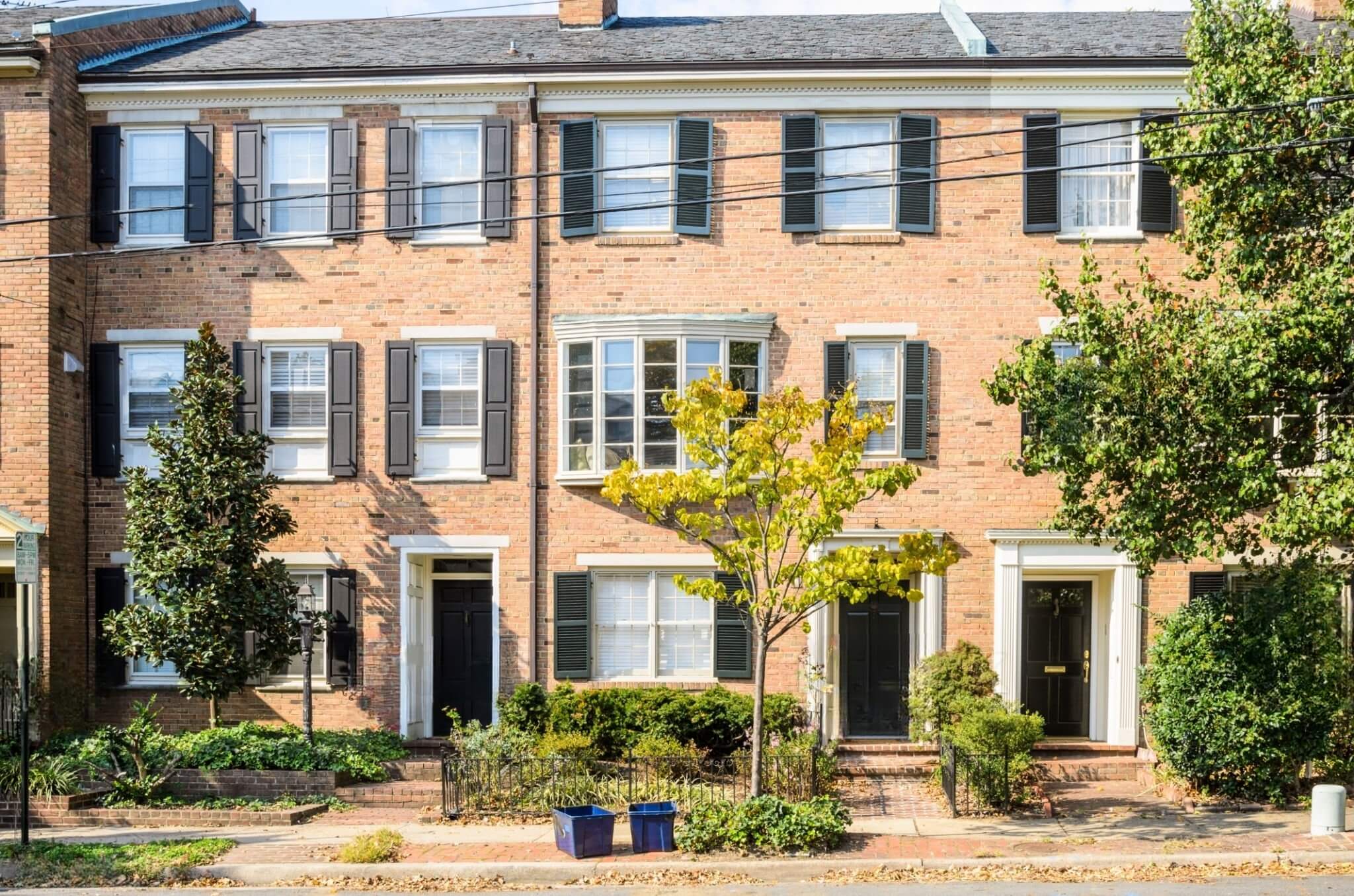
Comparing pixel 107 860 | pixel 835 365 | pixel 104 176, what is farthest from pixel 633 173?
pixel 107 860

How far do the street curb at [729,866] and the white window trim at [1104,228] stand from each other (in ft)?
28.8

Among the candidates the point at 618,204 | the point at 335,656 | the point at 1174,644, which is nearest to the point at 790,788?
the point at 1174,644

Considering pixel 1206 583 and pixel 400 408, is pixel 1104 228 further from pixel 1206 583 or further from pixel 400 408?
pixel 400 408

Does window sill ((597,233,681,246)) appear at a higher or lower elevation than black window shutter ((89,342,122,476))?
higher

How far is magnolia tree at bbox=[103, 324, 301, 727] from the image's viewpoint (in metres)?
17.5

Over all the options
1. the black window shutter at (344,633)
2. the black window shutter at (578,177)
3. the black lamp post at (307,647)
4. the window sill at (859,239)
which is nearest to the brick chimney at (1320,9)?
the window sill at (859,239)

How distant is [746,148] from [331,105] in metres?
5.92

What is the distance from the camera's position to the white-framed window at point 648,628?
19.1 metres

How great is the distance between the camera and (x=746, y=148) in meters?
19.1

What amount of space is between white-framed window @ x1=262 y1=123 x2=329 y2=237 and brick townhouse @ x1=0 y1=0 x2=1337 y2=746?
0.05 metres

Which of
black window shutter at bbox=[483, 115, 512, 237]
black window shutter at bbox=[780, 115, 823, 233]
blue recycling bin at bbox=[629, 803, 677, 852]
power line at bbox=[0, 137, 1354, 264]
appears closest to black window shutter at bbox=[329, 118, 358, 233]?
power line at bbox=[0, 137, 1354, 264]

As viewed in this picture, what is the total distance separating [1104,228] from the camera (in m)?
19.0

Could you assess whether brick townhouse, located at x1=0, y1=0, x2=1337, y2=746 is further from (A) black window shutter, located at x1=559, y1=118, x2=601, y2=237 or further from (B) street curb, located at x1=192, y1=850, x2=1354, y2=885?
(B) street curb, located at x1=192, y1=850, x2=1354, y2=885

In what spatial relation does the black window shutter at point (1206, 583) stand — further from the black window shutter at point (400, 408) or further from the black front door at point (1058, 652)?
the black window shutter at point (400, 408)
